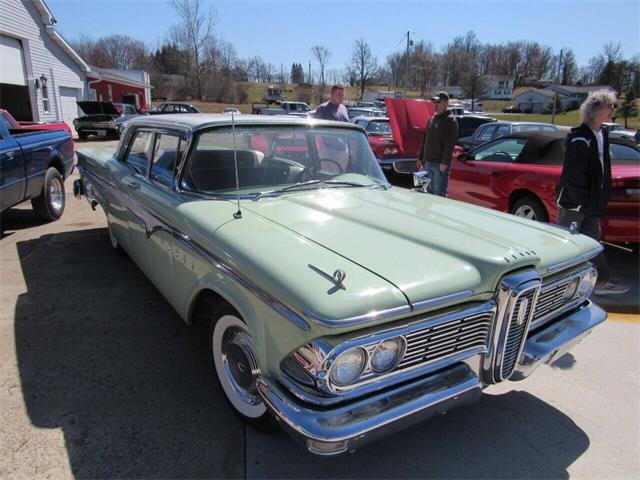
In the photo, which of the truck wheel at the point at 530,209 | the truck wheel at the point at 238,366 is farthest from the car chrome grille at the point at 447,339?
the truck wheel at the point at 530,209

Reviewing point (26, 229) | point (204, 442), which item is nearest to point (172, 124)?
point (204, 442)

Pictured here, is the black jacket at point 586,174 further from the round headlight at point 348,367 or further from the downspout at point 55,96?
the downspout at point 55,96

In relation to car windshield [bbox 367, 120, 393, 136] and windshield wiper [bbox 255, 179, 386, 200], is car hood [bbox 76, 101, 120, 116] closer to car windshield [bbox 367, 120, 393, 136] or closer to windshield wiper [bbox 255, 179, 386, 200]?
car windshield [bbox 367, 120, 393, 136]

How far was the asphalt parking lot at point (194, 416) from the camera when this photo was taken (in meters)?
2.32

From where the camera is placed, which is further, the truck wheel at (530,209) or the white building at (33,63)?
the white building at (33,63)

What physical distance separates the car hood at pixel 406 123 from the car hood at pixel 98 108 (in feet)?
52.1

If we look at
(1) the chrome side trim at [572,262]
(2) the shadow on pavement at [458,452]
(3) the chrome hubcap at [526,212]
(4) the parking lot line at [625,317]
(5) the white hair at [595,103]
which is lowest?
(4) the parking lot line at [625,317]

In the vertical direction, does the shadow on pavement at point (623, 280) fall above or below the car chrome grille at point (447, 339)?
below

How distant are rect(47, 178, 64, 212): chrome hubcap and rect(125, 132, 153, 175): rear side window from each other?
10.4 ft

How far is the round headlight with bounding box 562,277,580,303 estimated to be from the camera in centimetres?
273

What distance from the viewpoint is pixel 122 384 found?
9.76 feet

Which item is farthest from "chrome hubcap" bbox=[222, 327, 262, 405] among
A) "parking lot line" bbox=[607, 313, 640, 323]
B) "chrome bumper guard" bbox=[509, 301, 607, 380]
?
"parking lot line" bbox=[607, 313, 640, 323]

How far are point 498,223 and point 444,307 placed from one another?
112cm

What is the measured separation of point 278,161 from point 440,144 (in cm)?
373
